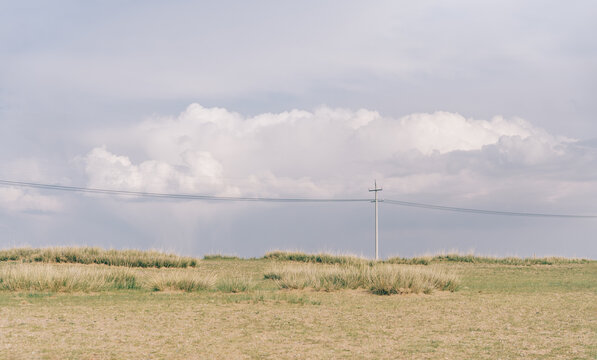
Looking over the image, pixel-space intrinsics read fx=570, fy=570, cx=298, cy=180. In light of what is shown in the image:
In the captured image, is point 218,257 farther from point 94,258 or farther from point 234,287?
point 234,287

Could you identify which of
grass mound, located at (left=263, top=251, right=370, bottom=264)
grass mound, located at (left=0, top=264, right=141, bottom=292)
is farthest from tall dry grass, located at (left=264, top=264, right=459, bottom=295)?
grass mound, located at (left=263, top=251, right=370, bottom=264)

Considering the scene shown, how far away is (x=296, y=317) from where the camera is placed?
11.9 meters

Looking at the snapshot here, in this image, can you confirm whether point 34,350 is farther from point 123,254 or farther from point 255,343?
point 123,254

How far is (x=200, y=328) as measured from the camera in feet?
34.8

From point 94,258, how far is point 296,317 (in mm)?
19613

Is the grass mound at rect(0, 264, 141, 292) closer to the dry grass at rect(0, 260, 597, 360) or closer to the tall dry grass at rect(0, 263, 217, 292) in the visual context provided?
the tall dry grass at rect(0, 263, 217, 292)

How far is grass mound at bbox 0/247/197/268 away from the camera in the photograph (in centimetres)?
2828

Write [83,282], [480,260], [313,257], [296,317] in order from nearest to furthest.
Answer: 1. [296,317]
2. [83,282]
3. [313,257]
4. [480,260]

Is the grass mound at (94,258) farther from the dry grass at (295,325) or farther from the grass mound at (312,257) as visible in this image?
the dry grass at (295,325)

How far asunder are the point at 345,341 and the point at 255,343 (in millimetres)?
1517

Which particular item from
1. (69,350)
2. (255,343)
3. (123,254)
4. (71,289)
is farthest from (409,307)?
(123,254)

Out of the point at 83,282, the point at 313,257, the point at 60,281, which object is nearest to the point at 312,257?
the point at 313,257

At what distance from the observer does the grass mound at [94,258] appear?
92.8 ft

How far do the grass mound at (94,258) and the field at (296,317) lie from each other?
9216 millimetres
